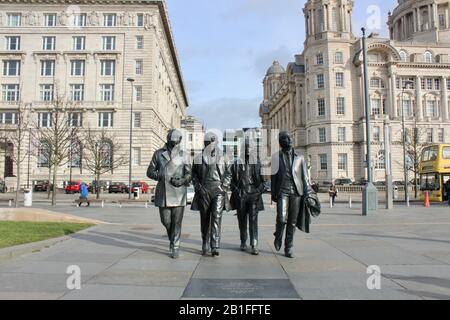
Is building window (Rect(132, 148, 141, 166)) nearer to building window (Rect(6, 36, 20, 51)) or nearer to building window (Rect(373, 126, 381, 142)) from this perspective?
building window (Rect(6, 36, 20, 51))

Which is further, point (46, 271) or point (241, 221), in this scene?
point (241, 221)

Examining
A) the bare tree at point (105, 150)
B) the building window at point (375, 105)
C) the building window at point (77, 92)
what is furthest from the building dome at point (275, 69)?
the bare tree at point (105, 150)

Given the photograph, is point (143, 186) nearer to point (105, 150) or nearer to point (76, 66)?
point (105, 150)

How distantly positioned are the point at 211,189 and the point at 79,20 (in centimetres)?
5699

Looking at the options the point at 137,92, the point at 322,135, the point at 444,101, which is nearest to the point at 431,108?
the point at 444,101

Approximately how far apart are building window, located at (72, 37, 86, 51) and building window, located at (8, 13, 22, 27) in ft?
26.5

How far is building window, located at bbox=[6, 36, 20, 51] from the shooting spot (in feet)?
185

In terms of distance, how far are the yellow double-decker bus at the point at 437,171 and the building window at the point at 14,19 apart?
55748 millimetres

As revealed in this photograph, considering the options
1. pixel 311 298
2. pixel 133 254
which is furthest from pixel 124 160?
pixel 311 298

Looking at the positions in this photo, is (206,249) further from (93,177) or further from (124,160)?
(93,177)

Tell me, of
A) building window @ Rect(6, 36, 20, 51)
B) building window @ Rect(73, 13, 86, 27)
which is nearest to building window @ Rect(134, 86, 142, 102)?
building window @ Rect(73, 13, 86, 27)

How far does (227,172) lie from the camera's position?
7.59 meters

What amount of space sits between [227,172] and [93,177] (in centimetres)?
4954

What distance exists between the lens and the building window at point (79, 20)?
55.9m
